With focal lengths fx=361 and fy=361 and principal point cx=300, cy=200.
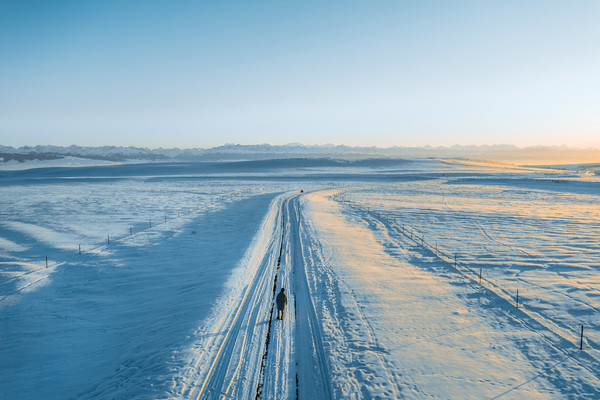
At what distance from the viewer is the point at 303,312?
13422 millimetres

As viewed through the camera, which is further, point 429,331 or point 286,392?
point 429,331

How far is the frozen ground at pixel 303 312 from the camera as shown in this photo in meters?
9.48

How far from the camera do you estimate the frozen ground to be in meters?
9.48

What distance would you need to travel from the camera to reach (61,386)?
31.8 ft

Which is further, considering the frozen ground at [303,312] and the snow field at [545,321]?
the frozen ground at [303,312]

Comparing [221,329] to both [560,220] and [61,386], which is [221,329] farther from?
[560,220]

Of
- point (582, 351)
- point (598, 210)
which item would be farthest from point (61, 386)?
point (598, 210)

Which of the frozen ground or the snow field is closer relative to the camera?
the snow field

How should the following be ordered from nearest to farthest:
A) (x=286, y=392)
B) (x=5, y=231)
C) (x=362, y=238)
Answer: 1. (x=286, y=392)
2. (x=362, y=238)
3. (x=5, y=231)

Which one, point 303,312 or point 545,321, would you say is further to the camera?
point 303,312

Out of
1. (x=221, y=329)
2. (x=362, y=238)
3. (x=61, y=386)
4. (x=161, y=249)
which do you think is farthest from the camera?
(x=362, y=238)

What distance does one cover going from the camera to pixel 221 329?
12.2m

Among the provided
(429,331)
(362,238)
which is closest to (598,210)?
(362,238)

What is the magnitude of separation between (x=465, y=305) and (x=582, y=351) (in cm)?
401
